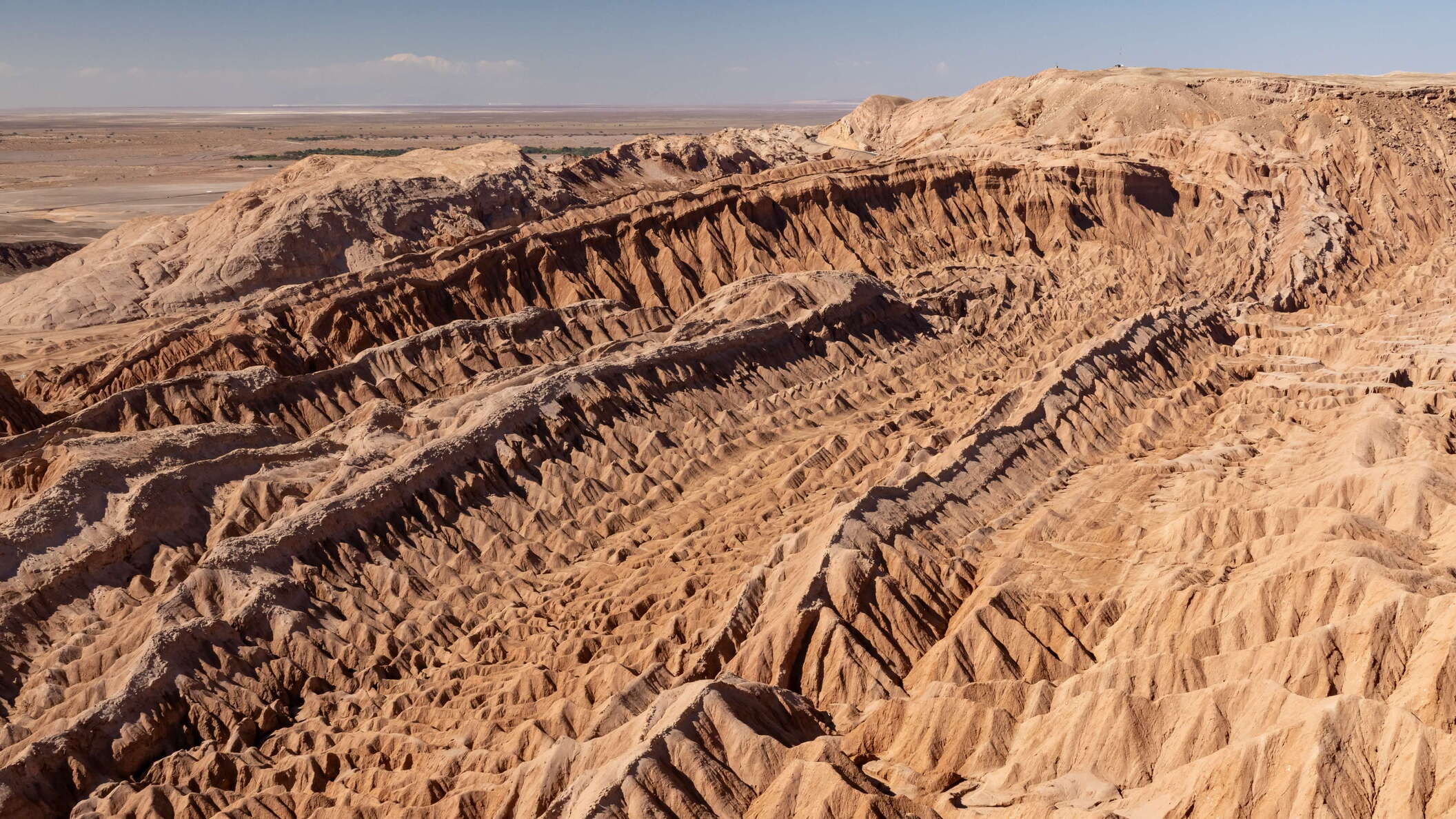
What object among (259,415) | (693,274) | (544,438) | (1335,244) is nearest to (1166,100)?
(1335,244)

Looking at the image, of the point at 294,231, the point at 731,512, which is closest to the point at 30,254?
the point at 294,231

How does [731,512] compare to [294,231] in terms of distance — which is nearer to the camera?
[731,512]

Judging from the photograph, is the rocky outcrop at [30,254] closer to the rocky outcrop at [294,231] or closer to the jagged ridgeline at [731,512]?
the rocky outcrop at [294,231]

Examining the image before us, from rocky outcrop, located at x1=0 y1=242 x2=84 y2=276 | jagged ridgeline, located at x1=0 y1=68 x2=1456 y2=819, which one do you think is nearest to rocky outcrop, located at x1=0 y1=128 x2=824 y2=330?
jagged ridgeline, located at x1=0 y1=68 x2=1456 y2=819

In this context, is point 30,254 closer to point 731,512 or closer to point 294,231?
point 294,231

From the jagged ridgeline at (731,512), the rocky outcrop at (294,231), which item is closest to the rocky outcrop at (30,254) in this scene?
the rocky outcrop at (294,231)

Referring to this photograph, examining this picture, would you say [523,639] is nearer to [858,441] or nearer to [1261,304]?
[858,441]

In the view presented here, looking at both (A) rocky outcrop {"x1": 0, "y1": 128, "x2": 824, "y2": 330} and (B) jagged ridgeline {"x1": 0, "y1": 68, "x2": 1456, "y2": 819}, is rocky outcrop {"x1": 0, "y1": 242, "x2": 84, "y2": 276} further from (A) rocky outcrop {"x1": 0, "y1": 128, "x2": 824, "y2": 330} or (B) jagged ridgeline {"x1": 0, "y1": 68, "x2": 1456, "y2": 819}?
(B) jagged ridgeline {"x1": 0, "y1": 68, "x2": 1456, "y2": 819}

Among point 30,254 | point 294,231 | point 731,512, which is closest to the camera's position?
point 731,512
